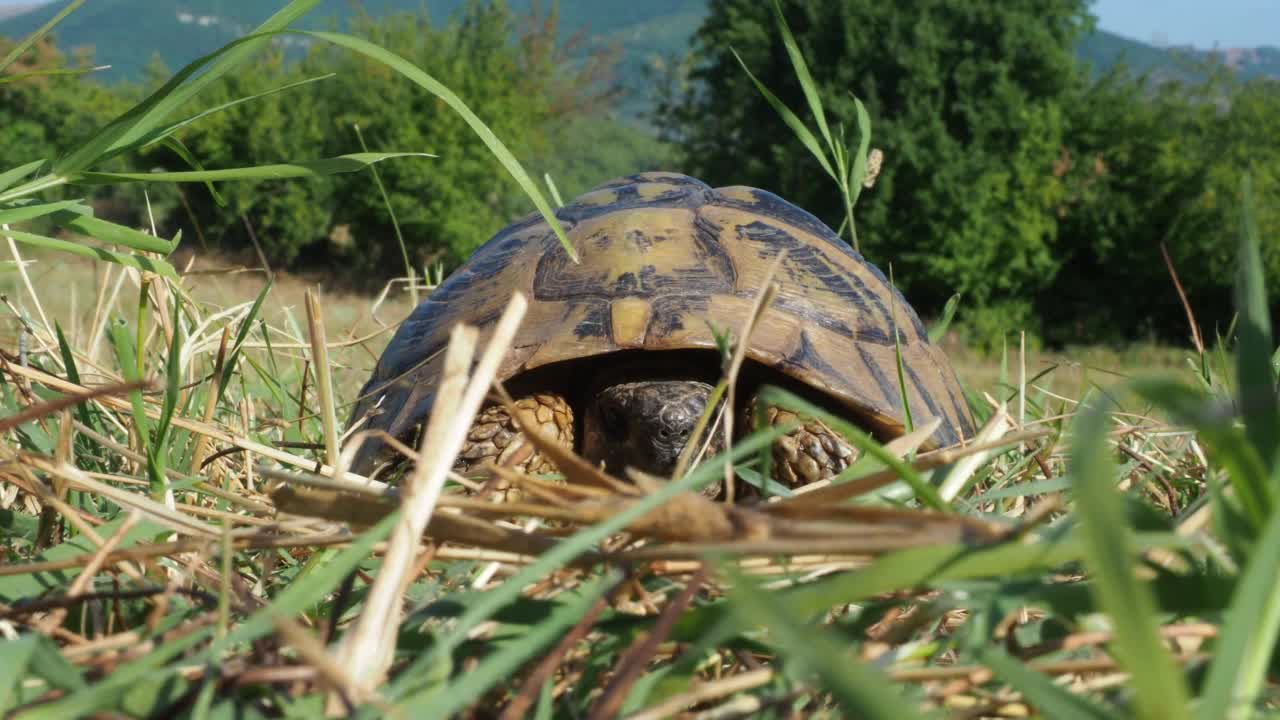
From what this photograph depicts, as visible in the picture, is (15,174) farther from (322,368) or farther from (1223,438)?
(1223,438)

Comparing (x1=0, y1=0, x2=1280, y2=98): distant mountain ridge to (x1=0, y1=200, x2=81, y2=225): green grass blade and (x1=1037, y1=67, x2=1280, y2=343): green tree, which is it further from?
(x1=0, y1=200, x2=81, y2=225): green grass blade

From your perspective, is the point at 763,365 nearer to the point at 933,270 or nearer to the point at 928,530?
the point at 928,530

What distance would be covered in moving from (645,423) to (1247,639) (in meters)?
1.59

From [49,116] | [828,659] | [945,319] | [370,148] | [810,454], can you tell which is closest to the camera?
[828,659]

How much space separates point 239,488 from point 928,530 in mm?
1085

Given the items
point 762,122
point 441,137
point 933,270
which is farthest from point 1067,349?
point 441,137

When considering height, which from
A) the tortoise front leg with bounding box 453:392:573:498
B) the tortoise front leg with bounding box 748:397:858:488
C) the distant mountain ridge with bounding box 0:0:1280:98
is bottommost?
the distant mountain ridge with bounding box 0:0:1280:98

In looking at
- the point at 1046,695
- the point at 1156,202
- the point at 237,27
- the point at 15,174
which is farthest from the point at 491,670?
the point at 237,27

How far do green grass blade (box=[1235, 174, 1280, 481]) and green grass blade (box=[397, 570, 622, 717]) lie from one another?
37 centimetres

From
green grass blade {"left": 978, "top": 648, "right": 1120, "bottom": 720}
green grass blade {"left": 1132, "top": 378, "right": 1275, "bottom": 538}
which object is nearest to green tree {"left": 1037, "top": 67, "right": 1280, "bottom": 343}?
green grass blade {"left": 1132, "top": 378, "right": 1275, "bottom": 538}

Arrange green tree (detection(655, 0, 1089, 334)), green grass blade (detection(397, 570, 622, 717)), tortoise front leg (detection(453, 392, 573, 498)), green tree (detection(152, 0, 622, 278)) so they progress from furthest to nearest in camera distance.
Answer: green tree (detection(152, 0, 622, 278)) → green tree (detection(655, 0, 1089, 334)) → tortoise front leg (detection(453, 392, 573, 498)) → green grass blade (detection(397, 570, 622, 717))

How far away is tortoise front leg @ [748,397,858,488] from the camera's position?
202 cm

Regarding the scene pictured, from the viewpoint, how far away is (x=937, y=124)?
22.9m

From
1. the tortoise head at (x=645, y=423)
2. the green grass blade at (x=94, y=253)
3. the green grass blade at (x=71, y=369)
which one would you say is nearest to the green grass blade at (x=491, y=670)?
the green grass blade at (x=94, y=253)
